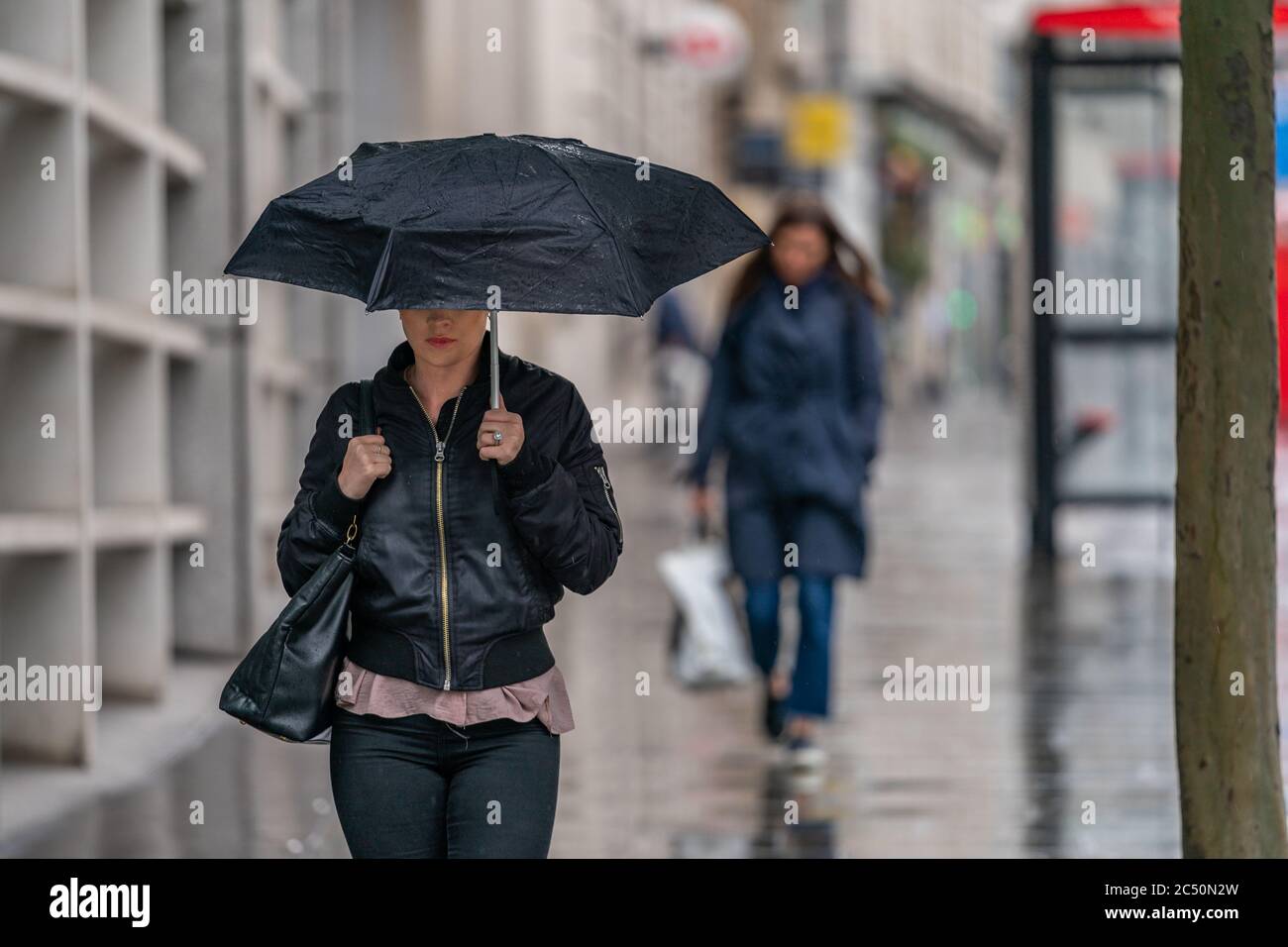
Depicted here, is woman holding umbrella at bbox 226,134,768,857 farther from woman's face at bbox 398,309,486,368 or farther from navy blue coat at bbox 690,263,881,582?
navy blue coat at bbox 690,263,881,582

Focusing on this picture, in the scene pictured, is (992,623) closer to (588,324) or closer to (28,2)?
(28,2)

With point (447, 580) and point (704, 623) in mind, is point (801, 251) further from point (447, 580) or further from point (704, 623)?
point (447, 580)

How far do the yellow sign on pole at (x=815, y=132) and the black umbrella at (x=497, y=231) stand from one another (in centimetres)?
3296

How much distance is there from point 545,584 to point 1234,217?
1.50 meters

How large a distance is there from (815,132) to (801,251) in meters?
28.7

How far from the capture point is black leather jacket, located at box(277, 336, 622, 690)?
151 inches

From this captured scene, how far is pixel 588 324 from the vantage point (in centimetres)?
2961

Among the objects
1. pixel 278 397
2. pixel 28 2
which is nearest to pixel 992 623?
pixel 278 397

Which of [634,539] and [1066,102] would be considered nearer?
[1066,102]

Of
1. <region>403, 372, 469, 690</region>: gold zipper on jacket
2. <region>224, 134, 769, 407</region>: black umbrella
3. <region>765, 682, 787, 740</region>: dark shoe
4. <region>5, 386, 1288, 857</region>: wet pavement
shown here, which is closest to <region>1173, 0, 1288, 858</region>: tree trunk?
<region>224, 134, 769, 407</region>: black umbrella

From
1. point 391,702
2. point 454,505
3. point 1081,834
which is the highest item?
point 454,505

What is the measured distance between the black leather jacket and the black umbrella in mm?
149

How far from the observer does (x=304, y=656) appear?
12.7 feet

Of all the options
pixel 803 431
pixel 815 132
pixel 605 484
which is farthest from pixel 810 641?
pixel 815 132
